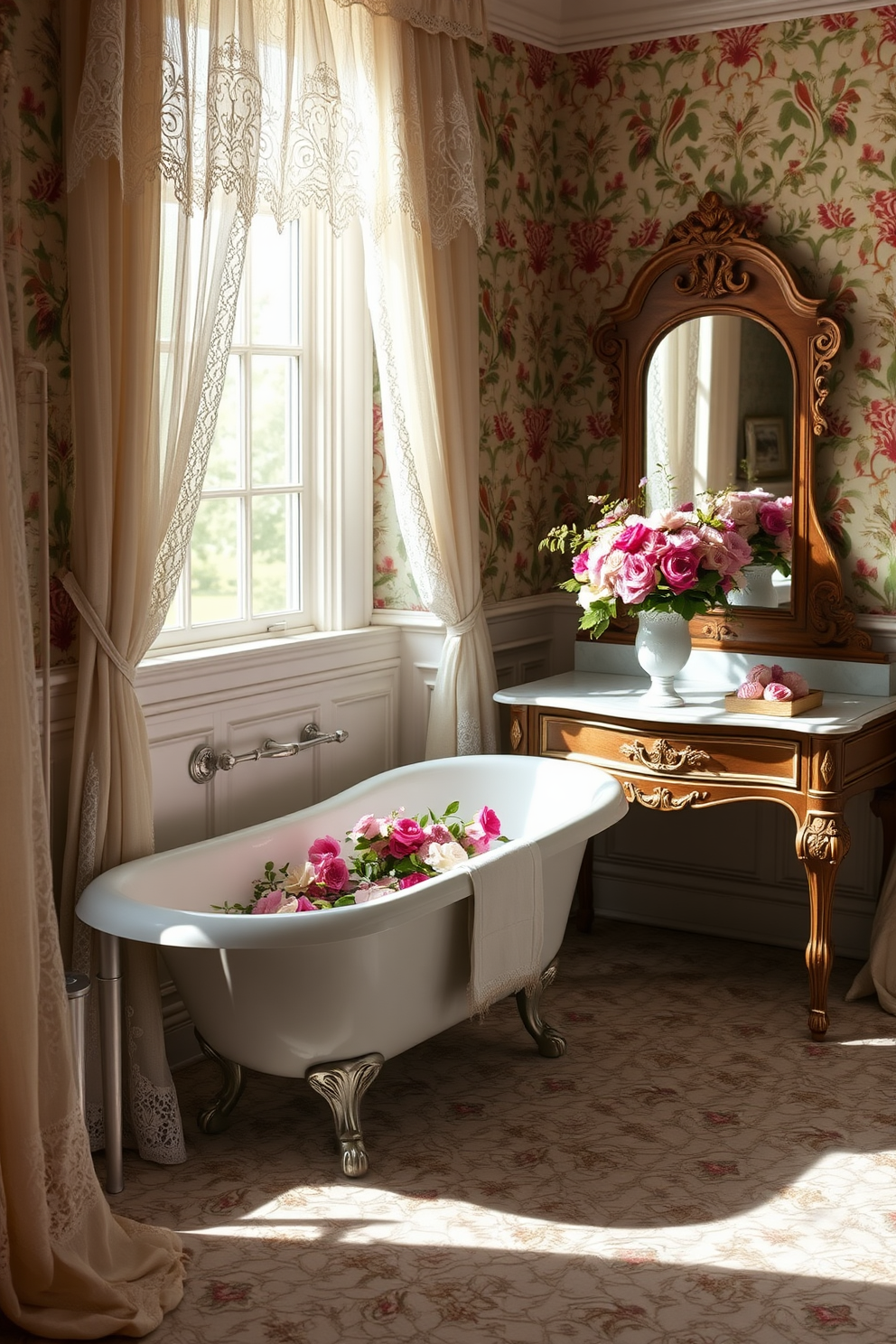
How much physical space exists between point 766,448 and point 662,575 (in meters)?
0.63

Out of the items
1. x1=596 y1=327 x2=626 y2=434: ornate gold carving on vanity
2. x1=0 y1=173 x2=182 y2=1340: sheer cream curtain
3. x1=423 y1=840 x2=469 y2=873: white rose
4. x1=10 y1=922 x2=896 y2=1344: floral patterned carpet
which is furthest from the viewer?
x1=596 y1=327 x2=626 y2=434: ornate gold carving on vanity

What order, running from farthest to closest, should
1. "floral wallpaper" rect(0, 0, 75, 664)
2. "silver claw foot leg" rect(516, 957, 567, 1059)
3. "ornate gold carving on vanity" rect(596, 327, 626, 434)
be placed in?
"ornate gold carving on vanity" rect(596, 327, 626, 434) < "silver claw foot leg" rect(516, 957, 567, 1059) < "floral wallpaper" rect(0, 0, 75, 664)

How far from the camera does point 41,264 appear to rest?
293 cm

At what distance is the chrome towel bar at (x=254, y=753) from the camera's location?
11.3 ft

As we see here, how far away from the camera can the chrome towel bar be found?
3445mm

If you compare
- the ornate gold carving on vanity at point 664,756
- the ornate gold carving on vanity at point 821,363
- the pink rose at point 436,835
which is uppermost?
the ornate gold carving on vanity at point 821,363

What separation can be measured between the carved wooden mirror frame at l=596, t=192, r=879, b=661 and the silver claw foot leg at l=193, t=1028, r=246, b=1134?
1.98 meters

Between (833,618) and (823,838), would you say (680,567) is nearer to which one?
(833,618)

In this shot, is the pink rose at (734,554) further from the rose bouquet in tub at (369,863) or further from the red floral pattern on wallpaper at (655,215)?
the rose bouquet in tub at (369,863)

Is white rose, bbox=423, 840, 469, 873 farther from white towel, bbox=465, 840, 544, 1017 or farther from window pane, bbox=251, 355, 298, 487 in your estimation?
window pane, bbox=251, 355, 298, 487

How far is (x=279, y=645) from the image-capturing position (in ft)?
12.2

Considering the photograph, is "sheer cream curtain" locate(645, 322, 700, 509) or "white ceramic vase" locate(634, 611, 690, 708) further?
"sheer cream curtain" locate(645, 322, 700, 509)

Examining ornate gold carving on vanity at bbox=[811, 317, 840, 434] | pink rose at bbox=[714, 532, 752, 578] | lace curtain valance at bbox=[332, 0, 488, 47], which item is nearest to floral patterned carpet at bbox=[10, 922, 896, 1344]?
pink rose at bbox=[714, 532, 752, 578]

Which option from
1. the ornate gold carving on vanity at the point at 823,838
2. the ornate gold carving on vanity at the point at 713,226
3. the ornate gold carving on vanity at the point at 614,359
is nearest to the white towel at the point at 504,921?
the ornate gold carving on vanity at the point at 823,838
